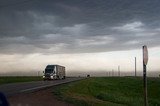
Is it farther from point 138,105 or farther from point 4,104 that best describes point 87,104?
point 4,104

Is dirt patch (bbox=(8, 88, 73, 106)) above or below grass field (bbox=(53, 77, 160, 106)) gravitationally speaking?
above

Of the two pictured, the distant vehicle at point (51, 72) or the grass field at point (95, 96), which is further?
the distant vehicle at point (51, 72)

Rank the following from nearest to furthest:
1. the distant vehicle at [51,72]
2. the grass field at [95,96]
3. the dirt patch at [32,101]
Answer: the dirt patch at [32,101] → the grass field at [95,96] → the distant vehicle at [51,72]

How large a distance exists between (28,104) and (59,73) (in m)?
65.6

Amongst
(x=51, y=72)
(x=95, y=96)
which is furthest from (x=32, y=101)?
(x=51, y=72)

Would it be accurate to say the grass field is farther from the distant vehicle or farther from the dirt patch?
the distant vehicle

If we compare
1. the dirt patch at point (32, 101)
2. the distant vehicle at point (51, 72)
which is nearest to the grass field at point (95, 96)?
the dirt patch at point (32, 101)

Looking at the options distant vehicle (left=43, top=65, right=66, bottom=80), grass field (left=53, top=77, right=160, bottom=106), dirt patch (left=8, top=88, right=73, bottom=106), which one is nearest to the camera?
dirt patch (left=8, top=88, right=73, bottom=106)

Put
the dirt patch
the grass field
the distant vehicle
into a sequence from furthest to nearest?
the distant vehicle → the grass field → the dirt patch

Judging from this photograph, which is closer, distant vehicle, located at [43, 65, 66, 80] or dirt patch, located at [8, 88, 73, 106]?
dirt patch, located at [8, 88, 73, 106]

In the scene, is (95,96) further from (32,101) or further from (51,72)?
(51,72)

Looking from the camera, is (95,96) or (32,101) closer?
(32,101)

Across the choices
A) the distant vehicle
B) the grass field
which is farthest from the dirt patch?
the distant vehicle

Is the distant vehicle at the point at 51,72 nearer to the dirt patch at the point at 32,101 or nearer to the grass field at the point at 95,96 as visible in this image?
the grass field at the point at 95,96
